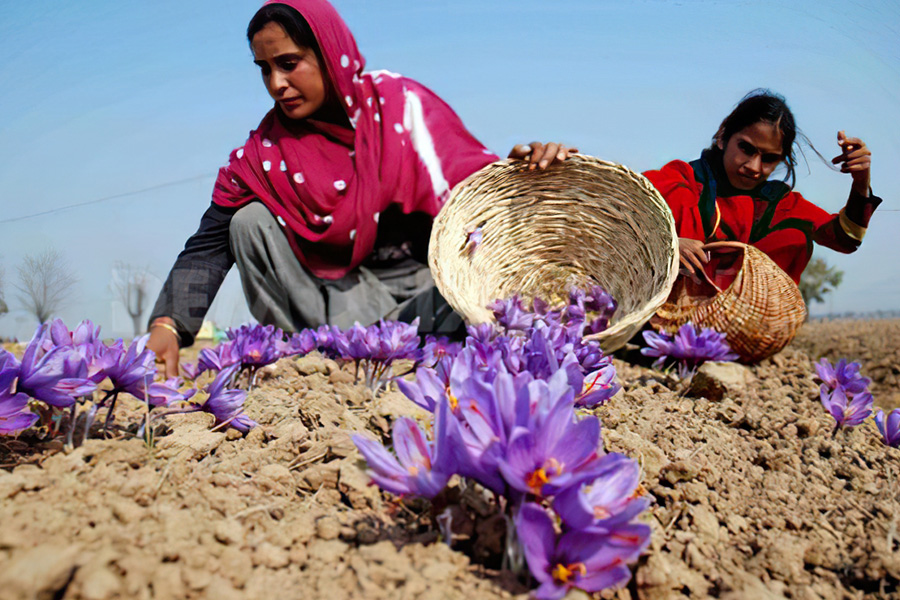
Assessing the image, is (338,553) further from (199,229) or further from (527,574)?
(199,229)

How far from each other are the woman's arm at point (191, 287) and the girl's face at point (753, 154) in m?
2.82

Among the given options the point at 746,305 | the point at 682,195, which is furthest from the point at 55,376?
the point at 682,195

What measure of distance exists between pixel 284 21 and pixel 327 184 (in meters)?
0.89

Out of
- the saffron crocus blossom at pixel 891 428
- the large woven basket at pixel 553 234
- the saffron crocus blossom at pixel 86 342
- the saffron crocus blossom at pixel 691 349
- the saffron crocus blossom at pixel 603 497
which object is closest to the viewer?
the saffron crocus blossom at pixel 603 497

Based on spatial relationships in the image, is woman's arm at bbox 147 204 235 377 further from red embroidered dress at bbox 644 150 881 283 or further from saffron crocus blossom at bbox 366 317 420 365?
red embroidered dress at bbox 644 150 881 283

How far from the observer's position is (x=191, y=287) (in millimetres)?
3035

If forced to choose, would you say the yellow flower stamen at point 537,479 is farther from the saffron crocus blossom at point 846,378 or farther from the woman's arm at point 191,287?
the woman's arm at point 191,287

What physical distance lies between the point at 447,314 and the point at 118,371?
7.43ft

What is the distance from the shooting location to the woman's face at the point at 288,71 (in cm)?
306

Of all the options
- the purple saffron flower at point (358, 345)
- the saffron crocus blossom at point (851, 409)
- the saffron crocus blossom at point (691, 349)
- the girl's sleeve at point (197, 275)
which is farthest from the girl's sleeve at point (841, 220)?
the girl's sleeve at point (197, 275)

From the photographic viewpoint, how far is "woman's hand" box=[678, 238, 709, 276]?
277cm

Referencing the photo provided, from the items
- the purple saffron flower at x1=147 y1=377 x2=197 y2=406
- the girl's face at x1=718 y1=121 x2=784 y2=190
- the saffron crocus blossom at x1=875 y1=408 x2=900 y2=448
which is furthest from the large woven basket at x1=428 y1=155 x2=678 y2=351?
the purple saffron flower at x1=147 y1=377 x2=197 y2=406

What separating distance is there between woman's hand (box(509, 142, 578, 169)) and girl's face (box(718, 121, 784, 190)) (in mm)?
967

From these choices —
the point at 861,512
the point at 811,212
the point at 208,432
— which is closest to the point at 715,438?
the point at 861,512
